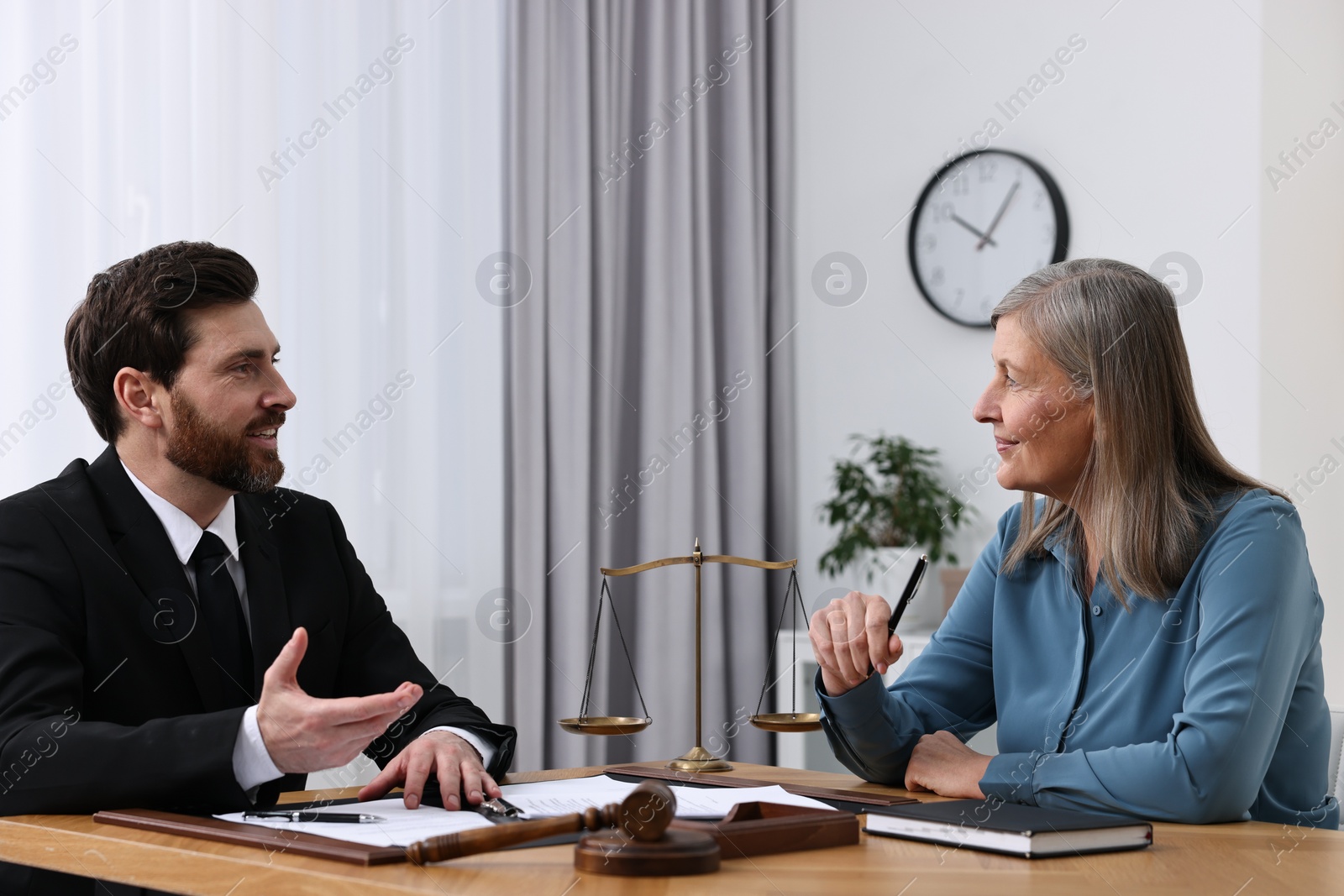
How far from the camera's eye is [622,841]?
110 cm

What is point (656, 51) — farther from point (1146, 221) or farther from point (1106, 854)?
point (1106, 854)

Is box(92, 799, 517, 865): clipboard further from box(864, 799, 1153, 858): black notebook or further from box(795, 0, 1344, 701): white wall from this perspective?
box(795, 0, 1344, 701): white wall

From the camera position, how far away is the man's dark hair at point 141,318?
192 centimetres

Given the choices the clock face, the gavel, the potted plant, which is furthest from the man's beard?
the clock face

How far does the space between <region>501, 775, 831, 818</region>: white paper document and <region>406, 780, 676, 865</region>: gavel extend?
0.59 feet

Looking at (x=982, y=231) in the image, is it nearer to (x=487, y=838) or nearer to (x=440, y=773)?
(x=440, y=773)

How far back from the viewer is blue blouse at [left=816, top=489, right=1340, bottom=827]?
4.70 ft

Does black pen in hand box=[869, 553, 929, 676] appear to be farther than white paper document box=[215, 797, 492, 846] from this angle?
Yes

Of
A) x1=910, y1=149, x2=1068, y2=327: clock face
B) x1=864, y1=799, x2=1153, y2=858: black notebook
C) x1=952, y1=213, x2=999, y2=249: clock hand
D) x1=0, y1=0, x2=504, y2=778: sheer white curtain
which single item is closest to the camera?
x1=864, y1=799, x2=1153, y2=858: black notebook

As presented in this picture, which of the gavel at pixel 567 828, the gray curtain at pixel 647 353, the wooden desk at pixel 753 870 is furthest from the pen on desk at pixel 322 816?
the gray curtain at pixel 647 353

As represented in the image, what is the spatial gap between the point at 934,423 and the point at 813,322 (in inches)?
22.3

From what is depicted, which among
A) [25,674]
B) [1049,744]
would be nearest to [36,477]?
[25,674]

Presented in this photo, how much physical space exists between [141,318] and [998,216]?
8.17 ft

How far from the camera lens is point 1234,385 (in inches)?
121
